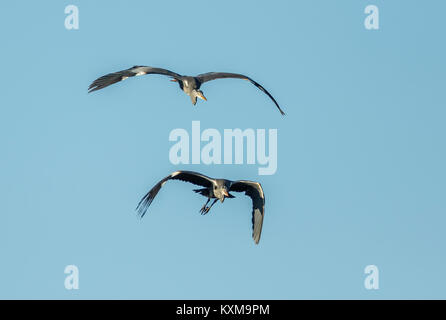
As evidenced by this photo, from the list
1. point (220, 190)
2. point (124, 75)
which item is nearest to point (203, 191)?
point (220, 190)

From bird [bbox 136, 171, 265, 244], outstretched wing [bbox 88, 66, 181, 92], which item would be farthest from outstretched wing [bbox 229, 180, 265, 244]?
outstretched wing [bbox 88, 66, 181, 92]

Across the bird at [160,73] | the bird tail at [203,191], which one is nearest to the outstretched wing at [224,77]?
the bird at [160,73]

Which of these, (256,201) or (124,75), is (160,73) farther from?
(256,201)

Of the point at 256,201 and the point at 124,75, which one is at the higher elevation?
the point at 124,75

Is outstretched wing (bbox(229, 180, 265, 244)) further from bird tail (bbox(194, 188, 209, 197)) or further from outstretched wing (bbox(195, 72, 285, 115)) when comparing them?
outstretched wing (bbox(195, 72, 285, 115))
